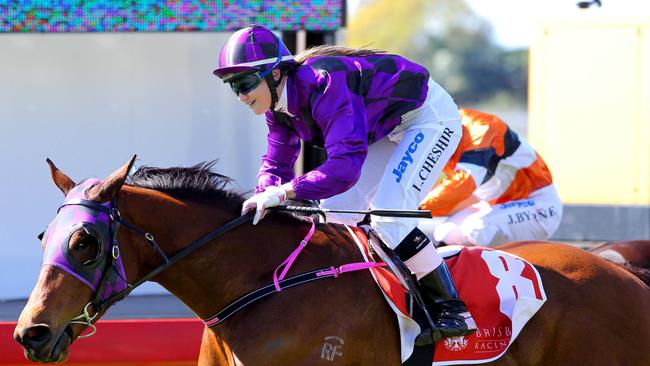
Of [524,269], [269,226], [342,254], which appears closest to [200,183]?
[269,226]

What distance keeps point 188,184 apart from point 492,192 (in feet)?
9.58

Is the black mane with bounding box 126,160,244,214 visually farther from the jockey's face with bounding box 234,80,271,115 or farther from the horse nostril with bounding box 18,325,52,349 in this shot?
the horse nostril with bounding box 18,325,52,349

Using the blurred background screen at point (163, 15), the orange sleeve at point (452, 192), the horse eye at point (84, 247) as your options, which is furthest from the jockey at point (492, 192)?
the horse eye at point (84, 247)

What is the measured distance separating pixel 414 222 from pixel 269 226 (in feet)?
1.78

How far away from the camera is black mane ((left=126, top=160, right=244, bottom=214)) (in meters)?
3.87

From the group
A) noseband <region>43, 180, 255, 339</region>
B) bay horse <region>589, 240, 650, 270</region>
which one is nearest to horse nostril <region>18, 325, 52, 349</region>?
noseband <region>43, 180, 255, 339</region>

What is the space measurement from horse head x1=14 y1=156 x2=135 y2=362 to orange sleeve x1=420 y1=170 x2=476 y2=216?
105 inches

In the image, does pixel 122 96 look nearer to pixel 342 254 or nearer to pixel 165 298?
pixel 165 298

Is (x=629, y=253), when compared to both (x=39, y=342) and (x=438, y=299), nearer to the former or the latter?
(x=438, y=299)

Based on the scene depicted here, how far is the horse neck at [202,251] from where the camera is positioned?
146 inches

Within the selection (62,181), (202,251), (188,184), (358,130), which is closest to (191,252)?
(202,251)

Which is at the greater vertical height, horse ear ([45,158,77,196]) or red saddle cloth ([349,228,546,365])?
horse ear ([45,158,77,196])

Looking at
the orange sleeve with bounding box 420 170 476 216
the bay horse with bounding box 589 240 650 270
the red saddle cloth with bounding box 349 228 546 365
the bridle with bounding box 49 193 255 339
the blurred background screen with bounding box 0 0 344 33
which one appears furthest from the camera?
the blurred background screen with bounding box 0 0 344 33

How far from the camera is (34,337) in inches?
134
